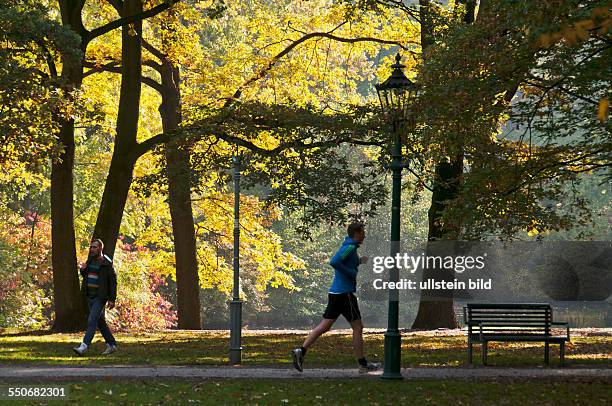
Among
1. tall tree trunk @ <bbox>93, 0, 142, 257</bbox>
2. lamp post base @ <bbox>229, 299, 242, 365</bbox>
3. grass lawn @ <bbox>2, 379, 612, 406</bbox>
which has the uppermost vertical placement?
tall tree trunk @ <bbox>93, 0, 142, 257</bbox>

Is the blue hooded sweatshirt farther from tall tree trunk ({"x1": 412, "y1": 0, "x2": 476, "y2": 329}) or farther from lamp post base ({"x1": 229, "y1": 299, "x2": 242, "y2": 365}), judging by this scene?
tall tree trunk ({"x1": 412, "y1": 0, "x2": 476, "y2": 329})

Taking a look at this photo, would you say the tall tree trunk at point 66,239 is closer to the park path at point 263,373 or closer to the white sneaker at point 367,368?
the park path at point 263,373

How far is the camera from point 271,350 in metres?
18.8

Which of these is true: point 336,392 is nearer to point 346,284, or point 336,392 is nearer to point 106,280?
point 346,284

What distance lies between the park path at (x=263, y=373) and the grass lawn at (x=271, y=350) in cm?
100

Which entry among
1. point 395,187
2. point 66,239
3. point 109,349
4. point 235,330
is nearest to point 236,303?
point 235,330

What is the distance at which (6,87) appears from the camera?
18359 millimetres

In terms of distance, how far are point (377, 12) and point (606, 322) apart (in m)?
36.0

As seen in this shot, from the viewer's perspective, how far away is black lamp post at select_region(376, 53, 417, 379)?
42.6ft

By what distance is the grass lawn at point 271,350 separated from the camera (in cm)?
1608

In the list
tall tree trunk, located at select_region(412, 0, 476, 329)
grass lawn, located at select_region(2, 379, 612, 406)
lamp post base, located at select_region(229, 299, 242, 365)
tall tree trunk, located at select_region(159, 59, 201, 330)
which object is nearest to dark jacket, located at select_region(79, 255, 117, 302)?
lamp post base, located at select_region(229, 299, 242, 365)

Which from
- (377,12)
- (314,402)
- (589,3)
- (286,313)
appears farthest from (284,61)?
(286,313)

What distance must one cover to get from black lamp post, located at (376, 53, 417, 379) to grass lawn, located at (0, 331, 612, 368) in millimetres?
2458

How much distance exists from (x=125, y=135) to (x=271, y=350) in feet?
27.0
